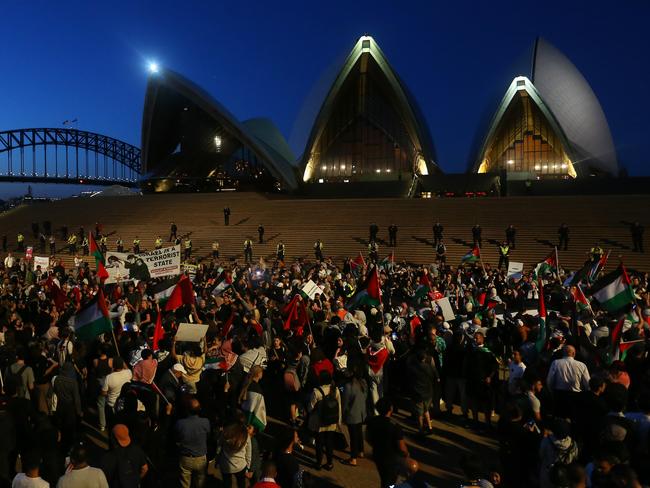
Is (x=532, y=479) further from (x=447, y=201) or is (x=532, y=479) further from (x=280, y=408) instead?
(x=447, y=201)

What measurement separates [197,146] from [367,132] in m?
13.7

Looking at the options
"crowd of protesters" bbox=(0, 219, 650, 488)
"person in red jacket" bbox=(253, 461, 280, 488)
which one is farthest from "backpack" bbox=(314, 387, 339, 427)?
"person in red jacket" bbox=(253, 461, 280, 488)

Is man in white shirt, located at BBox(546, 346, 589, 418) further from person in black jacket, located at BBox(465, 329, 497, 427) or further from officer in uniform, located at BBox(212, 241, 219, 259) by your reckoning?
officer in uniform, located at BBox(212, 241, 219, 259)

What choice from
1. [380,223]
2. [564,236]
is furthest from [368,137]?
[564,236]

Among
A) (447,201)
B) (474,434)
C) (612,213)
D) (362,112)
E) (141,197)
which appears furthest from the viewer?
(362,112)

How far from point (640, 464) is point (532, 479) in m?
0.84

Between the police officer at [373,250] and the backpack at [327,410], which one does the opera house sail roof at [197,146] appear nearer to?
the police officer at [373,250]

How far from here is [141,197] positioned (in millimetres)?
35250

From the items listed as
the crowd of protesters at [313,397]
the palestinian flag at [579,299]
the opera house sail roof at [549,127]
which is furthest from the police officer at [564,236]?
the opera house sail roof at [549,127]

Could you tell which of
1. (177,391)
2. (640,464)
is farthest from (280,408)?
(640,464)

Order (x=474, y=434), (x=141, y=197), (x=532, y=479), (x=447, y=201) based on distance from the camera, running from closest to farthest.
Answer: (x=532, y=479) < (x=474, y=434) < (x=447, y=201) < (x=141, y=197)

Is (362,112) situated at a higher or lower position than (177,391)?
higher

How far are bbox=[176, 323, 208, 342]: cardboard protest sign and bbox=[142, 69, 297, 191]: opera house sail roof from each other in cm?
3517

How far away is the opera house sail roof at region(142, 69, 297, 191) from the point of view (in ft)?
137
